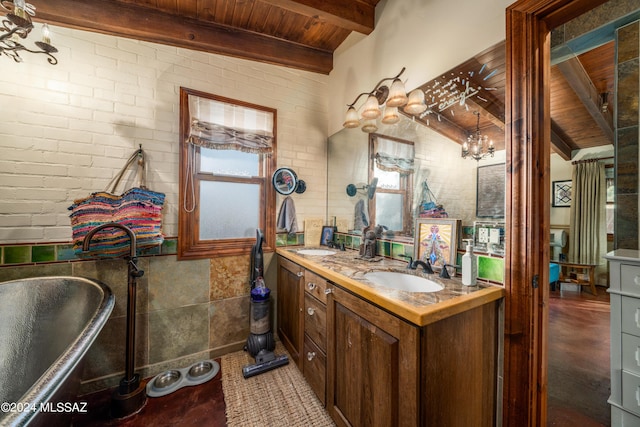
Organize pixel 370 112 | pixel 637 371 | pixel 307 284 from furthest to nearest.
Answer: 1. pixel 370 112
2. pixel 307 284
3. pixel 637 371

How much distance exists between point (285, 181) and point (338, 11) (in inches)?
57.5

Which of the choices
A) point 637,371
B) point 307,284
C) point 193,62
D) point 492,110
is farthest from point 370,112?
point 637,371

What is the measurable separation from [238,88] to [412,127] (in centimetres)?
163

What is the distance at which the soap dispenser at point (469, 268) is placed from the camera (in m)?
1.10

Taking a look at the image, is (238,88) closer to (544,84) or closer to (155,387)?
(544,84)

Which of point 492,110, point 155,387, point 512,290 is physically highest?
point 492,110

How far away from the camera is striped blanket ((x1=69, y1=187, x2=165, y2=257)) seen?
1.50 m

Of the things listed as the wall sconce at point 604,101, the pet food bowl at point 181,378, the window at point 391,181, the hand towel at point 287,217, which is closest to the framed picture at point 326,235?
the hand towel at point 287,217

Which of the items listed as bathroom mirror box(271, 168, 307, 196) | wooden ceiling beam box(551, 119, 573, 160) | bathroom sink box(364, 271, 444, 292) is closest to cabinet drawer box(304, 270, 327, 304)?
bathroom sink box(364, 271, 444, 292)

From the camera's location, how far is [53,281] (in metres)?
1.39

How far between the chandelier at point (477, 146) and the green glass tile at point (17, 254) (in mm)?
2895

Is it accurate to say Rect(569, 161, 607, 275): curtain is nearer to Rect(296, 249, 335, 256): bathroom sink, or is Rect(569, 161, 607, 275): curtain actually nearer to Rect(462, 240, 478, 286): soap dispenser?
Rect(462, 240, 478, 286): soap dispenser

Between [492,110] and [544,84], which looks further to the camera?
[492,110]

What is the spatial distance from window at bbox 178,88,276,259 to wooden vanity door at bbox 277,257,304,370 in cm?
39
